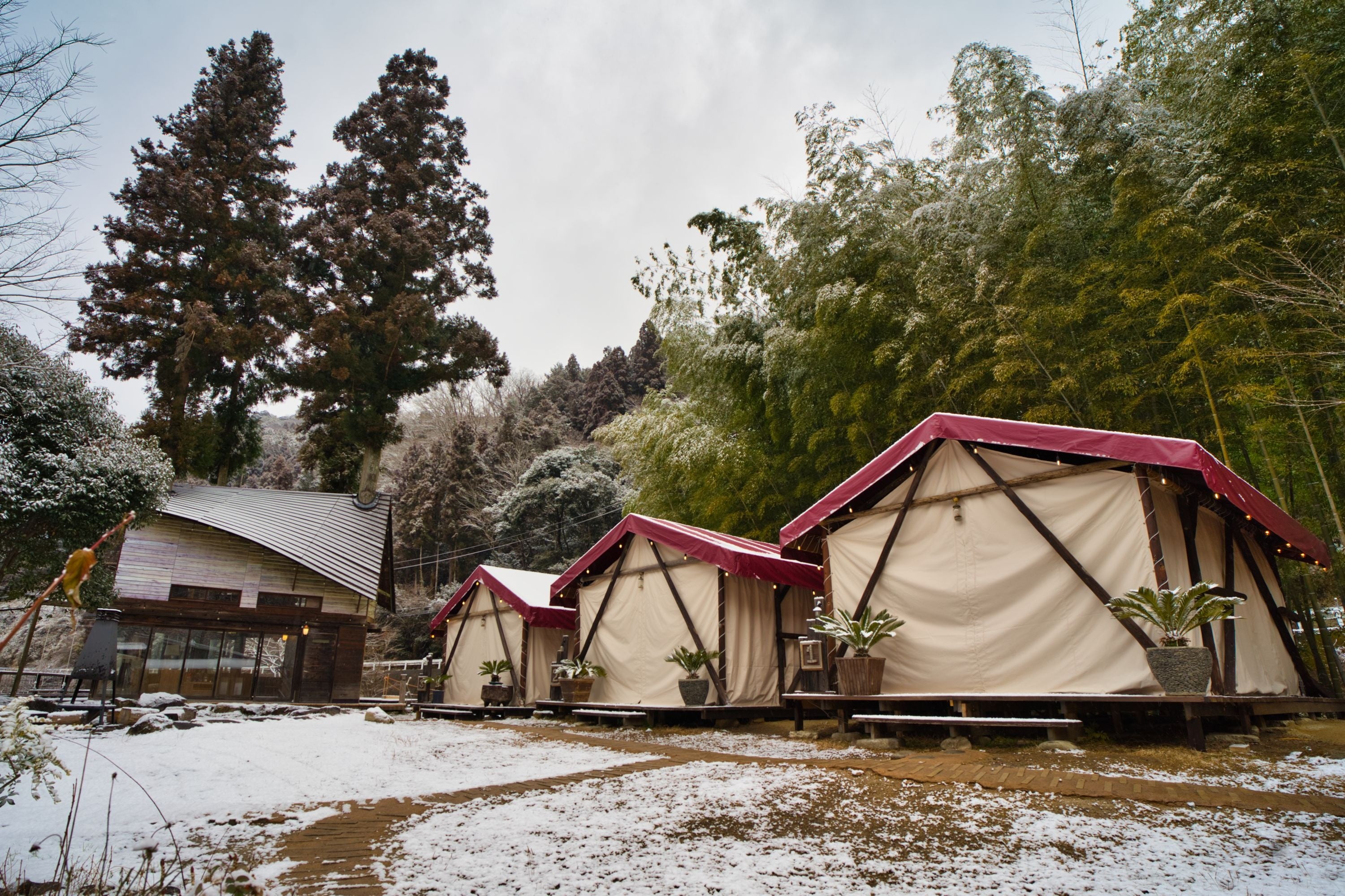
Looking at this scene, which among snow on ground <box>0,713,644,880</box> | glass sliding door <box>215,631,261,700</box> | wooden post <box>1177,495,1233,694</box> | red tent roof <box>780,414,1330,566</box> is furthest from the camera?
glass sliding door <box>215,631,261,700</box>

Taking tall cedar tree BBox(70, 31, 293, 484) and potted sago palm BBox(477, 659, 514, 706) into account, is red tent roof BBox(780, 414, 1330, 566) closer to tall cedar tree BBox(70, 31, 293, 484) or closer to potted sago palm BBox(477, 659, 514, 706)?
potted sago palm BBox(477, 659, 514, 706)

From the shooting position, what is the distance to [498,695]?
11109 mm

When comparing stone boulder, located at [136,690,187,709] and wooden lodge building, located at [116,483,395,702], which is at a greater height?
wooden lodge building, located at [116,483,395,702]

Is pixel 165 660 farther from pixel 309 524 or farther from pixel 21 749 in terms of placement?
pixel 21 749

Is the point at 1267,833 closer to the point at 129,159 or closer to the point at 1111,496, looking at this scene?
the point at 1111,496

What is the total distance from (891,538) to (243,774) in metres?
5.40

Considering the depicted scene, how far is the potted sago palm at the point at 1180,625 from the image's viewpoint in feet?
13.9

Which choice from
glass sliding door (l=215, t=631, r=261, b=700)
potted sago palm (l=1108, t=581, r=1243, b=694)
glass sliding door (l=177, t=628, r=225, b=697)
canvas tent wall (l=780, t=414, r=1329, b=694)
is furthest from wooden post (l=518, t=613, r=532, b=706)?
potted sago palm (l=1108, t=581, r=1243, b=694)

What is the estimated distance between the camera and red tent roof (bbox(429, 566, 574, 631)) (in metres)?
11.0

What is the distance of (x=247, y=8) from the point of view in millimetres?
6016

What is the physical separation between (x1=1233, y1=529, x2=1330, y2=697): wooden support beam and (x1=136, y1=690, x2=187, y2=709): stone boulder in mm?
12803

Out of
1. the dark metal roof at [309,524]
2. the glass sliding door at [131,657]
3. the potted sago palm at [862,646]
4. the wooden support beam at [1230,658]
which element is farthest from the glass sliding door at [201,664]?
the wooden support beam at [1230,658]

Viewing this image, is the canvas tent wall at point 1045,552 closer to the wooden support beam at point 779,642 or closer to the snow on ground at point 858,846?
the wooden support beam at point 779,642

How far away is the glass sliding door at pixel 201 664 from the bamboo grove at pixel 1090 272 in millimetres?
11898
